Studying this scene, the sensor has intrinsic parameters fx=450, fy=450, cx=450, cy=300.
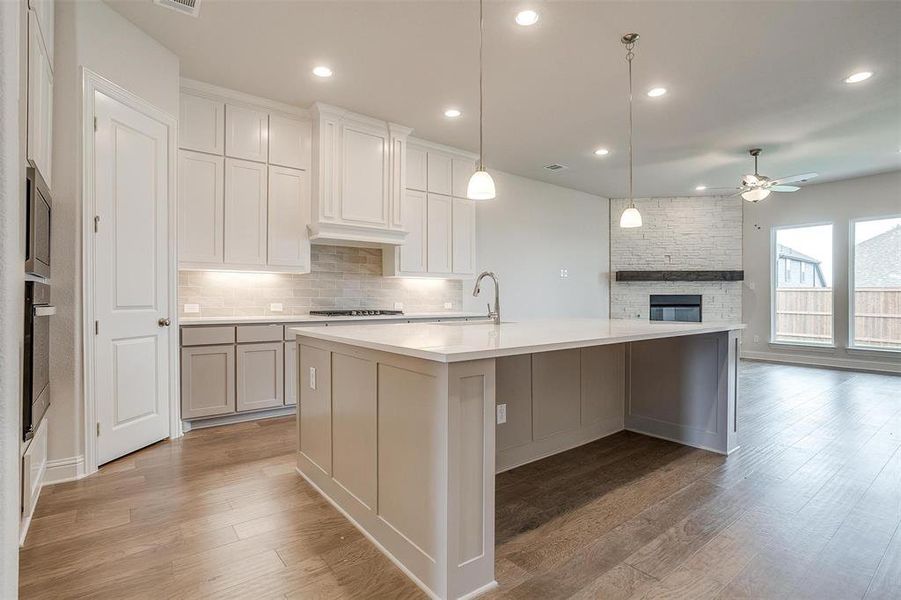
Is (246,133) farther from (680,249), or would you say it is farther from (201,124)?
(680,249)

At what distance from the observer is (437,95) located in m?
4.12

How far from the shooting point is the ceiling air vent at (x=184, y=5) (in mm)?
2758

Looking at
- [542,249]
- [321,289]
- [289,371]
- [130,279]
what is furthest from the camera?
[542,249]

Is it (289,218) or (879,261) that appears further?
(879,261)

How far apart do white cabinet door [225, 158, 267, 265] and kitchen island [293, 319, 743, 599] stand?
1761 millimetres

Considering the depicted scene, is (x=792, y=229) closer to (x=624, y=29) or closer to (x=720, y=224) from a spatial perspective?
(x=720, y=224)

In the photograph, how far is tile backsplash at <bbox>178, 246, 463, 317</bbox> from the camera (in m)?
4.21

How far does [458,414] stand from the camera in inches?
64.8

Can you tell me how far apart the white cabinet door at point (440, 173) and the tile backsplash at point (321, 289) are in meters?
1.08

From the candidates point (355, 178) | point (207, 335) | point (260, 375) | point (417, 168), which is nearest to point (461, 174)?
point (417, 168)

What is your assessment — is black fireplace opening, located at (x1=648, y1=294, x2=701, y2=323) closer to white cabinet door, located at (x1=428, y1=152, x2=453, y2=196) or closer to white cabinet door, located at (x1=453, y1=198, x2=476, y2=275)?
white cabinet door, located at (x1=453, y1=198, x2=476, y2=275)

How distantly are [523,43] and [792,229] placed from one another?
6722mm

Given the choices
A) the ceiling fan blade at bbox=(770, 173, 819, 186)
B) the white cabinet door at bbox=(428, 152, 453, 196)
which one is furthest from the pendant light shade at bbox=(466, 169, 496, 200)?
the ceiling fan blade at bbox=(770, 173, 819, 186)

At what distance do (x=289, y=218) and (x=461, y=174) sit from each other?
234 cm
